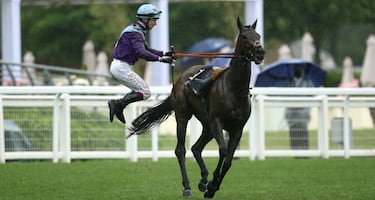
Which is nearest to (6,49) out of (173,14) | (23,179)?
(23,179)

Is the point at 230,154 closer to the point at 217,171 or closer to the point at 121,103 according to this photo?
the point at 217,171

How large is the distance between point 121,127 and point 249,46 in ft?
19.8

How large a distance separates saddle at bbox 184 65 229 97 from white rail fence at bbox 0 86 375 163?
436 centimetres

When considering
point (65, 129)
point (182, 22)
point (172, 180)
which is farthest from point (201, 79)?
point (182, 22)

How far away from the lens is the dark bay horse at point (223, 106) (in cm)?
1140

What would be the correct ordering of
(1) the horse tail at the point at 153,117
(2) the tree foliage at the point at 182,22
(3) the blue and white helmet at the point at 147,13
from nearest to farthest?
(3) the blue and white helmet at the point at 147,13 → (1) the horse tail at the point at 153,117 → (2) the tree foliage at the point at 182,22

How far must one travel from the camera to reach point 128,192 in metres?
12.1

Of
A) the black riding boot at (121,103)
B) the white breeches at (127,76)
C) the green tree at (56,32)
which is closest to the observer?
the white breeches at (127,76)

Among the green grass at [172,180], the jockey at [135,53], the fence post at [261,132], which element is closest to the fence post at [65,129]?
the green grass at [172,180]

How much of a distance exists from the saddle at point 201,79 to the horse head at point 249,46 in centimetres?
56

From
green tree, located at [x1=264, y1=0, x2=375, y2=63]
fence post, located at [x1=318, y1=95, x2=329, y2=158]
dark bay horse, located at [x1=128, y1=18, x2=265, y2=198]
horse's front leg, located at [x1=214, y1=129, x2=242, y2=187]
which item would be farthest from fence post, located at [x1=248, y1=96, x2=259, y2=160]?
green tree, located at [x1=264, y1=0, x2=375, y2=63]

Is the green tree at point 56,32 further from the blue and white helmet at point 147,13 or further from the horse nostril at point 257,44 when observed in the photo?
the horse nostril at point 257,44

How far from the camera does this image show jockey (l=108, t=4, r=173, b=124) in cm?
1223

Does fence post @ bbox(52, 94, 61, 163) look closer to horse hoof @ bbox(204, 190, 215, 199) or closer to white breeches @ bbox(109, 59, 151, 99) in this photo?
white breeches @ bbox(109, 59, 151, 99)
